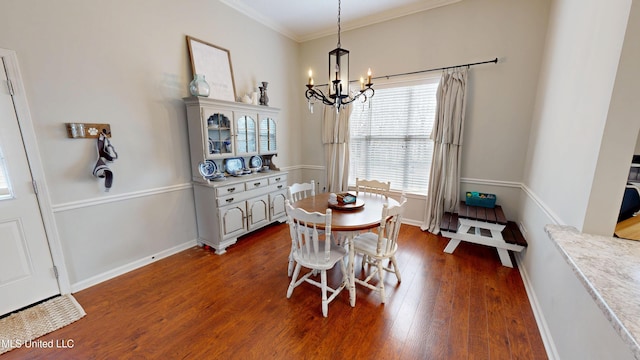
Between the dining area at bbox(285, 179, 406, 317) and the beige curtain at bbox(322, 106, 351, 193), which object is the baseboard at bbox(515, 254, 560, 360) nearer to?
the dining area at bbox(285, 179, 406, 317)

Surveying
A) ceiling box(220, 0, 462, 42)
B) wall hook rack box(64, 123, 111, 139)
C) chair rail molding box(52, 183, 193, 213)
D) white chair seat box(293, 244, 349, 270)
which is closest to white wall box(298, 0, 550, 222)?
ceiling box(220, 0, 462, 42)

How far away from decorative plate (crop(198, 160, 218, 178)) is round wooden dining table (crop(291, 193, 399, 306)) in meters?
1.34

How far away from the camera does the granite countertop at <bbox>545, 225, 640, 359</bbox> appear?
30.4 inches

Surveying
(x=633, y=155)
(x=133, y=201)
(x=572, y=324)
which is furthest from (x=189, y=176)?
(x=633, y=155)

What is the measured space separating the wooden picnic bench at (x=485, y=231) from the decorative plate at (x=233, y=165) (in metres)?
2.84

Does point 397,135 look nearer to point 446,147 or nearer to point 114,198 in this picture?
point 446,147

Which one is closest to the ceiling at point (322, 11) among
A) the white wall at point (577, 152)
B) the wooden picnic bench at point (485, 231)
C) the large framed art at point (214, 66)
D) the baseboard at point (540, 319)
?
the large framed art at point (214, 66)

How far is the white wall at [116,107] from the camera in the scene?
6.31ft

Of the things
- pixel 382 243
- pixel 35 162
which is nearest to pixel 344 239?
pixel 382 243

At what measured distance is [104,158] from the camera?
2244 mm

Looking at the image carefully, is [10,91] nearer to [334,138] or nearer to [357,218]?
[357,218]

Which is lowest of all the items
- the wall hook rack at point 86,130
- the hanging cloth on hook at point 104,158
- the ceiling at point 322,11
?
the hanging cloth on hook at point 104,158

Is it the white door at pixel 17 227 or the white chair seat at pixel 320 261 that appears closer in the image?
the white door at pixel 17 227

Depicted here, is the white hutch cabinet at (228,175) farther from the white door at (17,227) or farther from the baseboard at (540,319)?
the baseboard at (540,319)
